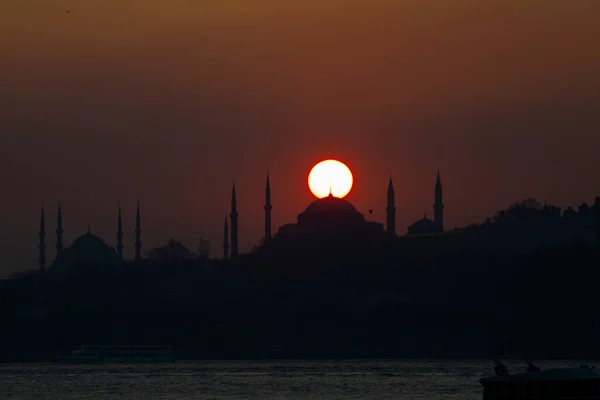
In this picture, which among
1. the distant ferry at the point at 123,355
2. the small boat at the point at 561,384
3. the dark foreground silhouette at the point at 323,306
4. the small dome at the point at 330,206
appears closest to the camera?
the small boat at the point at 561,384

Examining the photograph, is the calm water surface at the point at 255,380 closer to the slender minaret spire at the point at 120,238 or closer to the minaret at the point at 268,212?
the minaret at the point at 268,212

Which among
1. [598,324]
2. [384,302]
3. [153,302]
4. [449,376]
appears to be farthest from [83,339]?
[449,376]

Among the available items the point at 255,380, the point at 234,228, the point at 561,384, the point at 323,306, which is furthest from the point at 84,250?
the point at 561,384

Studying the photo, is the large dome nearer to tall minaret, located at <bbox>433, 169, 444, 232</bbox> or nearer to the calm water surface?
tall minaret, located at <bbox>433, 169, 444, 232</bbox>

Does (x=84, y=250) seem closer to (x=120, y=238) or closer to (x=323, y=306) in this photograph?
(x=120, y=238)

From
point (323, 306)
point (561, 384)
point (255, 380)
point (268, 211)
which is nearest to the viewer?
point (561, 384)

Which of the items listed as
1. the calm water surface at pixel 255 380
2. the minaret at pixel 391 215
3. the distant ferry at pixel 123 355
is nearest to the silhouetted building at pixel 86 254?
the minaret at pixel 391 215
